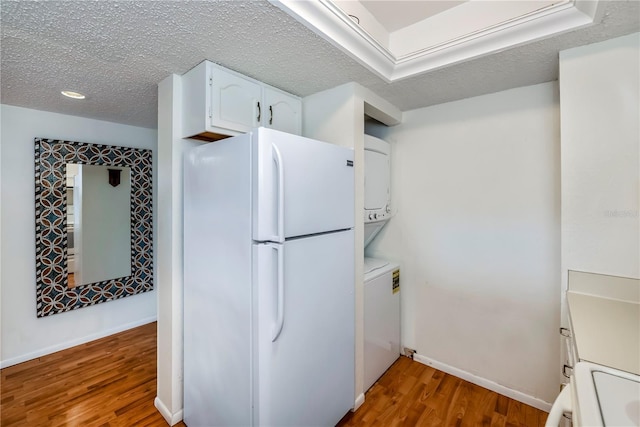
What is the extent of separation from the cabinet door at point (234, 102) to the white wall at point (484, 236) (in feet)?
4.44

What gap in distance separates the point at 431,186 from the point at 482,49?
3.58ft

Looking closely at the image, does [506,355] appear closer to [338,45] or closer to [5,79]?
[338,45]

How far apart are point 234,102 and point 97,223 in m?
2.21

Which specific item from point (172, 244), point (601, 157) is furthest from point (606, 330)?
point (172, 244)

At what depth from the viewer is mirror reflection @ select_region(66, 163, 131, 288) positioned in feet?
8.97

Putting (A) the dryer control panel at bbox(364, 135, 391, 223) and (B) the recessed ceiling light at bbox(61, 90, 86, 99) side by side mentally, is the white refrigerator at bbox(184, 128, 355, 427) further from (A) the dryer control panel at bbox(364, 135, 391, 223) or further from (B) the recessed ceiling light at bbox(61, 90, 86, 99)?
(B) the recessed ceiling light at bbox(61, 90, 86, 99)

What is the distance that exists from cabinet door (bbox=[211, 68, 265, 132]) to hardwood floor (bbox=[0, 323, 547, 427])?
6.47ft

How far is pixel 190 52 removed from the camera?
153 centimetres

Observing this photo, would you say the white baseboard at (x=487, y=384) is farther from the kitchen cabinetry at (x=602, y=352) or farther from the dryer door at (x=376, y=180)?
the dryer door at (x=376, y=180)

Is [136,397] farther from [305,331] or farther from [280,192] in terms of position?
[280,192]

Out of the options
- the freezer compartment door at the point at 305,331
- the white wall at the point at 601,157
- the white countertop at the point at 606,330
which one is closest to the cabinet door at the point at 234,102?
the freezer compartment door at the point at 305,331

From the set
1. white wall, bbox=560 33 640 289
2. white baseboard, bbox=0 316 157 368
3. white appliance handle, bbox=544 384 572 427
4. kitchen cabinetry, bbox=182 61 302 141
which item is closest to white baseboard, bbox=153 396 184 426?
white baseboard, bbox=0 316 157 368

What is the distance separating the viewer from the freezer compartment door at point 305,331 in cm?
133

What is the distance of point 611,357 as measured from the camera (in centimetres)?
89
